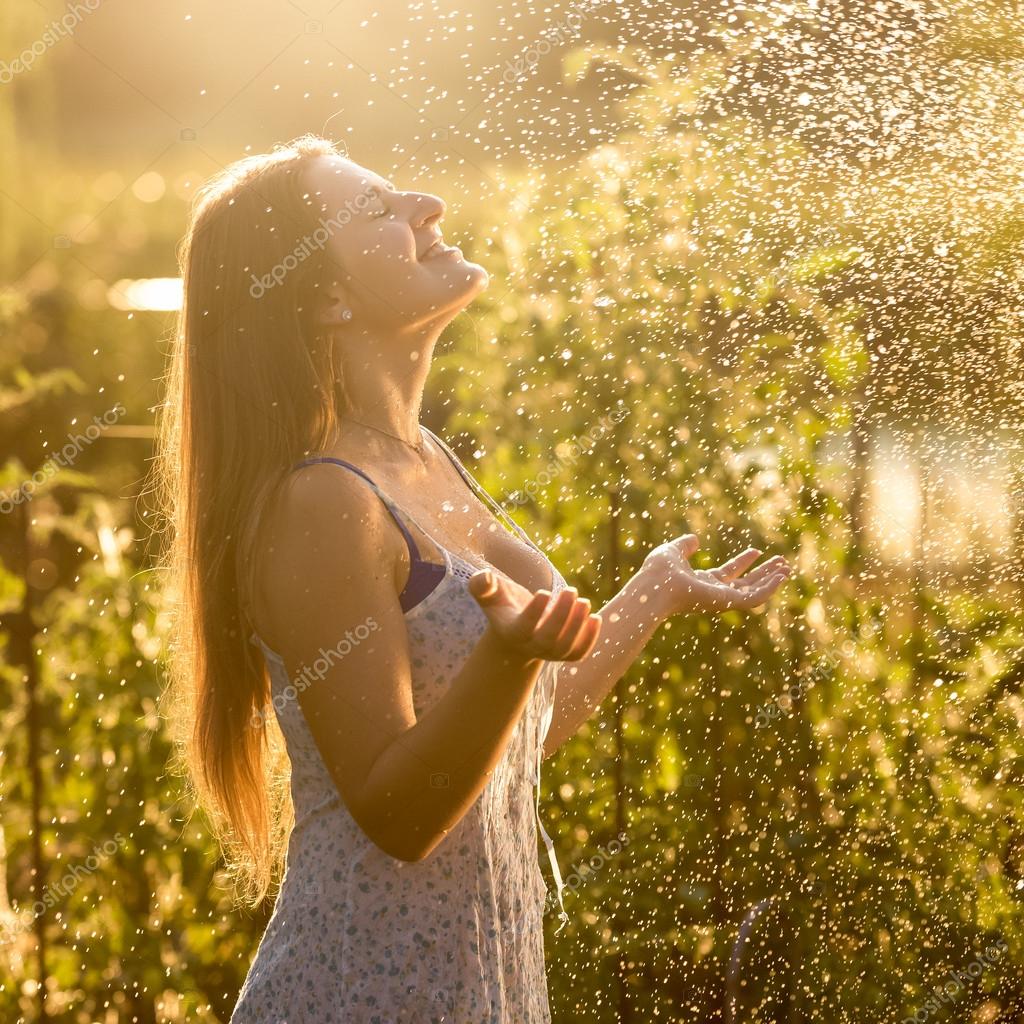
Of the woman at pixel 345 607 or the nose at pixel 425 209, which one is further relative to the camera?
the nose at pixel 425 209

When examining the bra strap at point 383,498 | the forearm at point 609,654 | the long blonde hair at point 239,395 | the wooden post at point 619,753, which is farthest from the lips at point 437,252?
the wooden post at point 619,753

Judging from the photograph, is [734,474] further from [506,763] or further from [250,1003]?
[250,1003]

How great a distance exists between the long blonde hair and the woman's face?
0.08 feet

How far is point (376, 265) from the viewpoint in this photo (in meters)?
1.55

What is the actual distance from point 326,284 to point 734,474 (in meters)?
1.24

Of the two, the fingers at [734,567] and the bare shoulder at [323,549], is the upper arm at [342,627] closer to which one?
the bare shoulder at [323,549]

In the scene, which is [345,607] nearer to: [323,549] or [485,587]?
[323,549]

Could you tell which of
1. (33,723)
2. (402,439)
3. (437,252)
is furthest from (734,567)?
(33,723)

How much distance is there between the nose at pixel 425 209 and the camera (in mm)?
1594

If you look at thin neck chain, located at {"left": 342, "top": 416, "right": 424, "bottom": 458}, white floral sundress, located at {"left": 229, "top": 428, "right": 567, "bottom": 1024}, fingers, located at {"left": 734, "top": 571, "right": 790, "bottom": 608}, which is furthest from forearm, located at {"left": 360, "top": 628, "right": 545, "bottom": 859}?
fingers, located at {"left": 734, "top": 571, "right": 790, "bottom": 608}

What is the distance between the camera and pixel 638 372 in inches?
102

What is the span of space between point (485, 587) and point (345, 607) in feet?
0.96

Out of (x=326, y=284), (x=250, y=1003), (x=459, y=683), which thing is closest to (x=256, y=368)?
(x=326, y=284)

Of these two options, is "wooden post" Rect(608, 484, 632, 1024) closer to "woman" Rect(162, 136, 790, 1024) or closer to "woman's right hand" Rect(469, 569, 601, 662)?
"woman" Rect(162, 136, 790, 1024)
